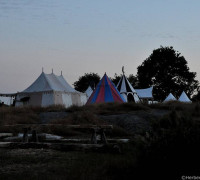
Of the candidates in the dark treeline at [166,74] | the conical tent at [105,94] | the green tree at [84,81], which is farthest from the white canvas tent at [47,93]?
the green tree at [84,81]

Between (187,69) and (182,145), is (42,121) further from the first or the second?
(187,69)

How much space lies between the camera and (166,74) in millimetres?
51688

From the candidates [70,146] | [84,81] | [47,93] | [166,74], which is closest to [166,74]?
[166,74]

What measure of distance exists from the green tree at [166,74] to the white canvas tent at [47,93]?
28.6m

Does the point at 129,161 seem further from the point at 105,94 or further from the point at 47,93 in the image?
the point at 47,93

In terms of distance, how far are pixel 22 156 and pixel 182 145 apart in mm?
3274

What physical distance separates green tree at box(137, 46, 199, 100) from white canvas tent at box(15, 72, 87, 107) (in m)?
28.6

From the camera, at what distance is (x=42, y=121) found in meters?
13.2

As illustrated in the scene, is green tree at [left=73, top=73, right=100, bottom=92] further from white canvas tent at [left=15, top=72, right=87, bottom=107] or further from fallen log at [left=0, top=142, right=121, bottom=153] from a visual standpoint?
fallen log at [left=0, top=142, right=121, bottom=153]

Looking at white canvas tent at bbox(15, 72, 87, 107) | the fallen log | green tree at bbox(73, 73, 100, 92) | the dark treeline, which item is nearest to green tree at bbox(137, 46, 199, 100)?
the dark treeline

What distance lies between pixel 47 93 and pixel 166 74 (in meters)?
32.3

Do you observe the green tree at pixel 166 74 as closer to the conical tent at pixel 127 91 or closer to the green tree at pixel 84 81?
the green tree at pixel 84 81

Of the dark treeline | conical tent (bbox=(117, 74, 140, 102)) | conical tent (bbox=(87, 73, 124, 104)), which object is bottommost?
conical tent (bbox=(87, 73, 124, 104))

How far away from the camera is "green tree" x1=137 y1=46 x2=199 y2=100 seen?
50719 millimetres
